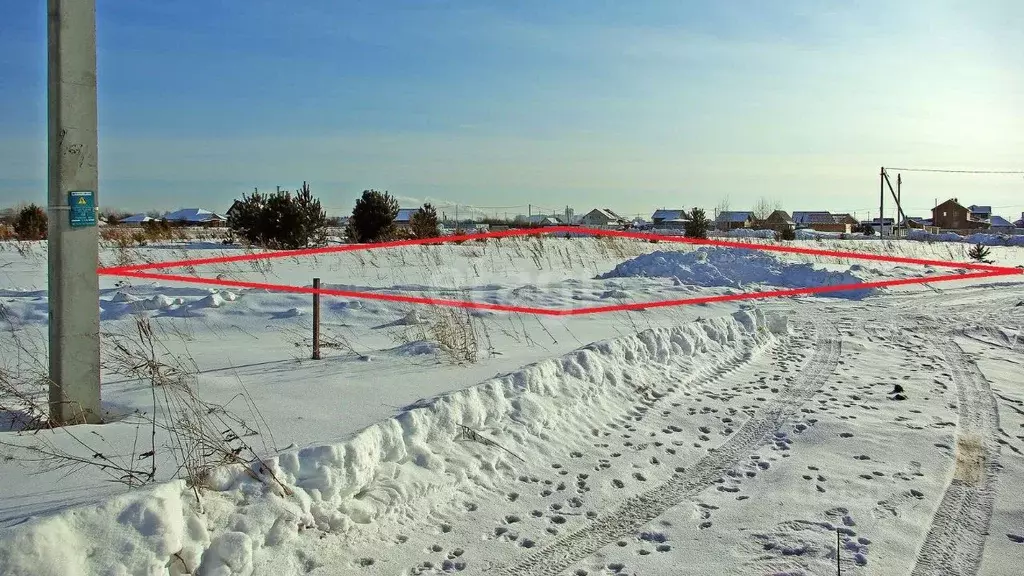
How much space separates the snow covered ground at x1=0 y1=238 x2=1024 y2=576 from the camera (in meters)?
3.33

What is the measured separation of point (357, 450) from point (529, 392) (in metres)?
1.89

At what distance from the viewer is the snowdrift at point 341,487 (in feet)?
9.04

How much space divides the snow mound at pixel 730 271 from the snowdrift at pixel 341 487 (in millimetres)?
10577

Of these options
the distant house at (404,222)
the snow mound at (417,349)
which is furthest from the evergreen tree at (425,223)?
the snow mound at (417,349)

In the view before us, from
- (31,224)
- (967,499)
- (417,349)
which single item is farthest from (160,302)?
(31,224)

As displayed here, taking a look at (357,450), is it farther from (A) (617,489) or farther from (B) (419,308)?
(B) (419,308)

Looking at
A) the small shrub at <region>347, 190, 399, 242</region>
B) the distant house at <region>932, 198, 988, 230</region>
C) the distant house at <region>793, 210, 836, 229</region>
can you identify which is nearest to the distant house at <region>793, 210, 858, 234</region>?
the distant house at <region>793, 210, 836, 229</region>

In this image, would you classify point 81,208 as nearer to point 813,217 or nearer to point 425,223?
point 425,223

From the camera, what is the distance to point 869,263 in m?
22.0

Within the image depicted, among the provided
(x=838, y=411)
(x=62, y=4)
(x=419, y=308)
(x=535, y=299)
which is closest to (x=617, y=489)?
(x=838, y=411)

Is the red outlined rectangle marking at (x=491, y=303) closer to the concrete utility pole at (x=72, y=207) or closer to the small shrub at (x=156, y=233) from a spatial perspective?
the concrete utility pole at (x=72, y=207)

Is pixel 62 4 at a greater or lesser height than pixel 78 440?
greater

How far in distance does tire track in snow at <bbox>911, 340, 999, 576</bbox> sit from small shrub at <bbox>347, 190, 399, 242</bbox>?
73.9 ft

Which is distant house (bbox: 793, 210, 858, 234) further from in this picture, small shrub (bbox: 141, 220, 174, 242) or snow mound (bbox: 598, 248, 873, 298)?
small shrub (bbox: 141, 220, 174, 242)
